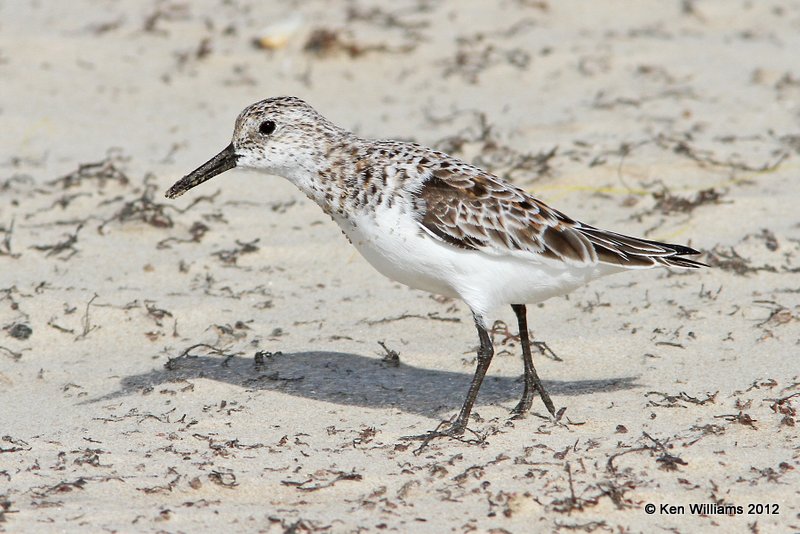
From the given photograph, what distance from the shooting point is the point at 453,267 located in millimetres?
5215

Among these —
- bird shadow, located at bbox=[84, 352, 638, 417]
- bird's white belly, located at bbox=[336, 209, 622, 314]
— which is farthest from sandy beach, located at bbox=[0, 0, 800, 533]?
bird's white belly, located at bbox=[336, 209, 622, 314]

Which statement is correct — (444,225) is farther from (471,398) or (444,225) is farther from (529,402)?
(529,402)

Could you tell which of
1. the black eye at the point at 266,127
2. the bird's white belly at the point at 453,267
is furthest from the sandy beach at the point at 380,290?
the black eye at the point at 266,127

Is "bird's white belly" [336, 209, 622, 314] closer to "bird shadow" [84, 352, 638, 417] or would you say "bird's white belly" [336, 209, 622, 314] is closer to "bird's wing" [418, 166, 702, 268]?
"bird's wing" [418, 166, 702, 268]

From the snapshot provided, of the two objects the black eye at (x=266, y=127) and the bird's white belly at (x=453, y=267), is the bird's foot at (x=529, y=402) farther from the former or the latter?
the black eye at (x=266, y=127)

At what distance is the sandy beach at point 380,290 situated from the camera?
185 inches

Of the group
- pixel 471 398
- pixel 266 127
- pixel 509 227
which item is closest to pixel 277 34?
pixel 266 127

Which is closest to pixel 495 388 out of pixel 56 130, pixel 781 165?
pixel 781 165

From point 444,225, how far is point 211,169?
1297 mm

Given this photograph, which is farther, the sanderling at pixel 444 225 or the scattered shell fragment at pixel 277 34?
the scattered shell fragment at pixel 277 34

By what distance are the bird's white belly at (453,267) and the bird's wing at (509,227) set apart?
0.05 meters

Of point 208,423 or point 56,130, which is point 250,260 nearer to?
point 208,423

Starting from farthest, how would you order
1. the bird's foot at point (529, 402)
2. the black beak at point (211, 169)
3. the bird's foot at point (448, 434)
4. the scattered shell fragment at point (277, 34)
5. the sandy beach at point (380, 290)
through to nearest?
the scattered shell fragment at point (277, 34)
the black beak at point (211, 169)
the bird's foot at point (529, 402)
the bird's foot at point (448, 434)
the sandy beach at point (380, 290)

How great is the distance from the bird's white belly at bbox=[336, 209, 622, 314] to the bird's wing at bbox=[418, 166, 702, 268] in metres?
0.05
